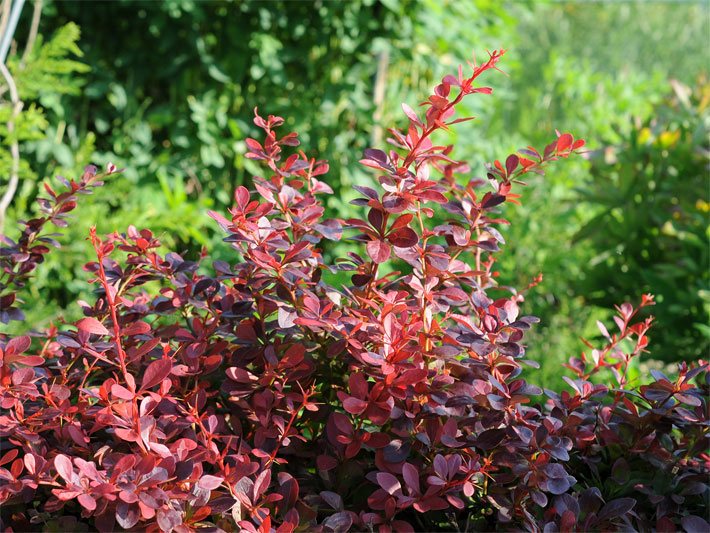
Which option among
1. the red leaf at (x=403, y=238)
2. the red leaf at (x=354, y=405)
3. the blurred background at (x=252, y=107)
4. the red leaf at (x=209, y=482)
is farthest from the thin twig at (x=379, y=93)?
the red leaf at (x=209, y=482)

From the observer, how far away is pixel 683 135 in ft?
9.93

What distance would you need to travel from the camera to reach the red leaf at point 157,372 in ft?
3.73

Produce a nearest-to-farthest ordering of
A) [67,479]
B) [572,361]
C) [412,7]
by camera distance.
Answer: [67,479], [572,361], [412,7]

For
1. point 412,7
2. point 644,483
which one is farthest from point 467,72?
point 644,483

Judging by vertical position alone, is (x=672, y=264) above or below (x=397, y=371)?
below

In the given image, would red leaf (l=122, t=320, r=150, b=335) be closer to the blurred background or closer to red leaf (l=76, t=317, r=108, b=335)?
red leaf (l=76, t=317, r=108, b=335)

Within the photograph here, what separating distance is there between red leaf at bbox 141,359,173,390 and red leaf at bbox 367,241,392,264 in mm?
348

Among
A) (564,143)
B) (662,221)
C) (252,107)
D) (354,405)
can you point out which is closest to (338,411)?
(354,405)

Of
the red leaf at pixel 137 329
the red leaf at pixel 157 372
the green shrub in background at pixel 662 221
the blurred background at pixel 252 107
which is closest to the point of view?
the red leaf at pixel 157 372

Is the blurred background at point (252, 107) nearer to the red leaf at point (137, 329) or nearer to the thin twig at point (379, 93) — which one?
the thin twig at point (379, 93)

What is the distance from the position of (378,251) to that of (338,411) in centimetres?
32

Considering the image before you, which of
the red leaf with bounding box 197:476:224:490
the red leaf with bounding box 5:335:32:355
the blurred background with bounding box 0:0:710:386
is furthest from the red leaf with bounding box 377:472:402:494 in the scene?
the blurred background with bounding box 0:0:710:386

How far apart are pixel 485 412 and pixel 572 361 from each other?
354 mm

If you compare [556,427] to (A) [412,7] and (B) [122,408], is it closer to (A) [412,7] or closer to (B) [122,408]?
(B) [122,408]
